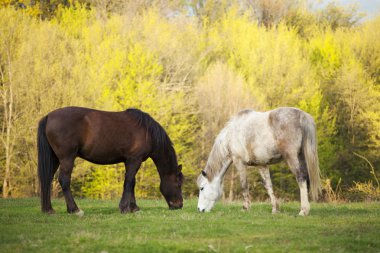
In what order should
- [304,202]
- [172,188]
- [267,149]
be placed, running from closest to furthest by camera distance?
1. [304,202]
2. [267,149]
3. [172,188]

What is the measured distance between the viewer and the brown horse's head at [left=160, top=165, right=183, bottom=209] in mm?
12500

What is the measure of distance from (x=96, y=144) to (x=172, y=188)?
87.3 inches

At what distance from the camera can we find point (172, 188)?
492 inches

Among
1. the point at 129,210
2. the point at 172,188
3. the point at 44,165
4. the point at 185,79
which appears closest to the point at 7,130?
the point at 185,79

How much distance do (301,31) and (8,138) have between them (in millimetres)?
26752

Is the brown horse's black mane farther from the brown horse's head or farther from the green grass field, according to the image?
the green grass field

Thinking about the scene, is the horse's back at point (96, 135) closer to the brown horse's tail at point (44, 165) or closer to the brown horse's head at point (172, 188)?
the brown horse's tail at point (44, 165)

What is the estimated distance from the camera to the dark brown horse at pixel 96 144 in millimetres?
10883

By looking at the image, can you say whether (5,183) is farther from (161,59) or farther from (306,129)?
(306,129)

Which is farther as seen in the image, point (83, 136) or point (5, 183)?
point (5, 183)

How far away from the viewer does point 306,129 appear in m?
10.8

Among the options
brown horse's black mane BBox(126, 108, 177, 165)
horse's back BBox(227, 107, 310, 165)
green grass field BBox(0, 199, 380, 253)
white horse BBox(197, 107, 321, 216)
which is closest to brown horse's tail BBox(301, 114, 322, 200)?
white horse BBox(197, 107, 321, 216)

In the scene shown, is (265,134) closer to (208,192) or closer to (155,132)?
(208,192)

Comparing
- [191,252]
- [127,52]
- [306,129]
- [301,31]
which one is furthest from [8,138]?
[301,31]
